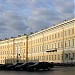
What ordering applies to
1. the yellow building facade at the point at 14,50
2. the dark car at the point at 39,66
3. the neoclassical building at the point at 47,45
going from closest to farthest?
the dark car at the point at 39,66, the neoclassical building at the point at 47,45, the yellow building facade at the point at 14,50

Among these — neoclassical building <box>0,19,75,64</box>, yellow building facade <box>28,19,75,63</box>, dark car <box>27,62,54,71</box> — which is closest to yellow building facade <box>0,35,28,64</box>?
neoclassical building <box>0,19,75,64</box>

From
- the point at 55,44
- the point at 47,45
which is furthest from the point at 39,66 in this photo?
the point at 47,45

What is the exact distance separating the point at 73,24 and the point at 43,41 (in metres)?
26.5

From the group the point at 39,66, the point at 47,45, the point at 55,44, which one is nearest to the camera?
the point at 39,66

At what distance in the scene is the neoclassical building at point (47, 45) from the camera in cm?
8612

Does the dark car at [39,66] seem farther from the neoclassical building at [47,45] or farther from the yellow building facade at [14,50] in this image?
the yellow building facade at [14,50]

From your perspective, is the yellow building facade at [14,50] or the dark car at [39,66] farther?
the yellow building facade at [14,50]

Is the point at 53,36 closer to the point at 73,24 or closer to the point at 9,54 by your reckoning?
the point at 73,24

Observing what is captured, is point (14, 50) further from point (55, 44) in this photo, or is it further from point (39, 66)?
point (39, 66)

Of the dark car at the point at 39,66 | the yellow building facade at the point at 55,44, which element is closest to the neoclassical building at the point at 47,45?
the yellow building facade at the point at 55,44

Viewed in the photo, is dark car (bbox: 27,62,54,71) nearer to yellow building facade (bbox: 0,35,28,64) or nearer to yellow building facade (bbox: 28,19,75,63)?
yellow building facade (bbox: 28,19,75,63)

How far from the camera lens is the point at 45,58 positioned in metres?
106

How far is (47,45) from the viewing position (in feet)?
341

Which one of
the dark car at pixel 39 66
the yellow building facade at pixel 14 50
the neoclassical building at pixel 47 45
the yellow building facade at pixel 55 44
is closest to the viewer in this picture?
the dark car at pixel 39 66
